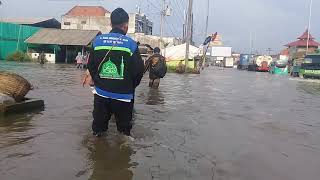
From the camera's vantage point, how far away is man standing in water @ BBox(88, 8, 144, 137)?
17.5ft

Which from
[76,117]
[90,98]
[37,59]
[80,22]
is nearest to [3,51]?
[37,59]

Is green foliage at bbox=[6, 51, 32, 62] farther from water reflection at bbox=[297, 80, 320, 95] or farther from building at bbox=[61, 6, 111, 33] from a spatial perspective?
water reflection at bbox=[297, 80, 320, 95]

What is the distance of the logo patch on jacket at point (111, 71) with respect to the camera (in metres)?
5.35

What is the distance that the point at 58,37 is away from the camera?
146 feet

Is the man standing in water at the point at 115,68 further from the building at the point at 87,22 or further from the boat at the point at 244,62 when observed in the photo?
the boat at the point at 244,62

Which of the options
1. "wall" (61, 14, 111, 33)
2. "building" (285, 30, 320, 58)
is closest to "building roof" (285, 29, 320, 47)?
"building" (285, 30, 320, 58)

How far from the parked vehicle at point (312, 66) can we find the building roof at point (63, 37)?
1846cm

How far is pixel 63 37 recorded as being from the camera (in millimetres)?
44500

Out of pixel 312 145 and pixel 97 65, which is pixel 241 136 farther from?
pixel 97 65

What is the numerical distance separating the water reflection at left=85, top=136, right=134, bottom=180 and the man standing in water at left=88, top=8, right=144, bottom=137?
40 cm

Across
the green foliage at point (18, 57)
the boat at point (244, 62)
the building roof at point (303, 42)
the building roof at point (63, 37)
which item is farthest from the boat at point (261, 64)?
the green foliage at point (18, 57)

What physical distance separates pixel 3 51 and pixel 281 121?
39233 mm

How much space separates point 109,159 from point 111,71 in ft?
3.24

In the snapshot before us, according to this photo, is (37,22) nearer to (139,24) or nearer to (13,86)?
(139,24)
